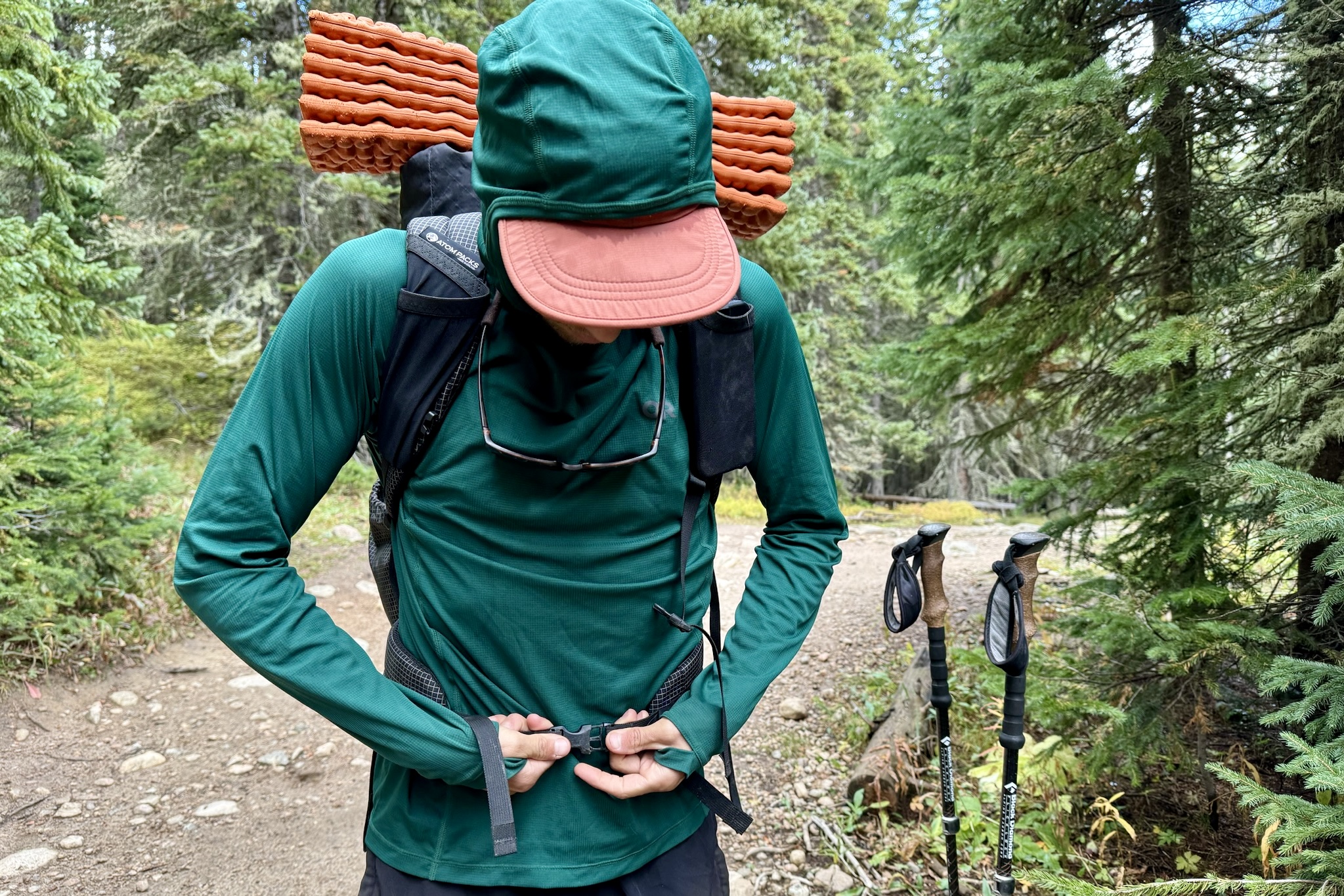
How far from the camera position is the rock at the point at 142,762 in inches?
182

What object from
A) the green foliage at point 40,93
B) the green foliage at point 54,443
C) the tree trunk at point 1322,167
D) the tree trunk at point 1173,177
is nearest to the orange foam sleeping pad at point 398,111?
the tree trunk at point 1322,167

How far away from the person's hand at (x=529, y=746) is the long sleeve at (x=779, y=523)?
0.92ft

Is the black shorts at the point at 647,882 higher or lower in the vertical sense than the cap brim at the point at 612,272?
lower

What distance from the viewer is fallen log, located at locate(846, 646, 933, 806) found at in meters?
3.99

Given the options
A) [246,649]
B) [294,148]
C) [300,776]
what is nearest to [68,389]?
[300,776]

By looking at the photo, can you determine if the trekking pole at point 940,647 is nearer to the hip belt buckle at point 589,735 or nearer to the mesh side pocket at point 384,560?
the hip belt buckle at point 589,735

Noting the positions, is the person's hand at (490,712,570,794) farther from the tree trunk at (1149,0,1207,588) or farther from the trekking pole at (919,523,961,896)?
the tree trunk at (1149,0,1207,588)

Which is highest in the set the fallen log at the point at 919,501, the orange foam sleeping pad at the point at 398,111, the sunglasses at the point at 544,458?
the orange foam sleeping pad at the point at 398,111

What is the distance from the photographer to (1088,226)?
14.3 feet

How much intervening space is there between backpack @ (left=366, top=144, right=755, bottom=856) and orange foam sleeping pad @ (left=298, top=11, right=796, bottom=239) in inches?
4.3

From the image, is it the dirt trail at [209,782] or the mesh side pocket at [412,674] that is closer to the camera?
the mesh side pocket at [412,674]

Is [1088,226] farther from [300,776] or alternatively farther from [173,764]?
[173,764]

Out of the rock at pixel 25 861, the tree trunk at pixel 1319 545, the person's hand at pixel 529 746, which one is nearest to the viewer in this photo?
the person's hand at pixel 529 746

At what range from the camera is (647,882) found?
155 centimetres
